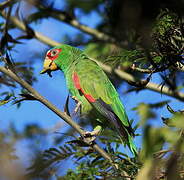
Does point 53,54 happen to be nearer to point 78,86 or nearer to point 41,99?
point 78,86

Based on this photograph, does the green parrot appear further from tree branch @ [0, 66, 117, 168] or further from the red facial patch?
tree branch @ [0, 66, 117, 168]

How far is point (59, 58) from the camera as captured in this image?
3.53 m

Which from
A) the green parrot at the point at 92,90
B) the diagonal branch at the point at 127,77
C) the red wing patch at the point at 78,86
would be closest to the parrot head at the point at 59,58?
the green parrot at the point at 92,90

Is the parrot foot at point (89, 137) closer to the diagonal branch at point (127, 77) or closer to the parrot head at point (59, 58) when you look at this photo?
the diagonal branch at point (127, 77)

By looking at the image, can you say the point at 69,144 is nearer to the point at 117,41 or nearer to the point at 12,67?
the point at 12,67

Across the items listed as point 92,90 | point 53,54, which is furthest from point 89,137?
point 53,54

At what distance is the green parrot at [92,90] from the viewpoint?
2.75m

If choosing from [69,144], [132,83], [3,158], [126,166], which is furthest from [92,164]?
[3,158]

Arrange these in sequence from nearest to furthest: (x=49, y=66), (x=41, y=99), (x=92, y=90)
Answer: (x=41, y=99), (x=92, y=90), (x=49, y=66)

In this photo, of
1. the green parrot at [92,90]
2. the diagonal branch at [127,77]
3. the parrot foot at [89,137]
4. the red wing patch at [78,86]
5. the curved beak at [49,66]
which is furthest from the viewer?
the curved beak at [49,66]

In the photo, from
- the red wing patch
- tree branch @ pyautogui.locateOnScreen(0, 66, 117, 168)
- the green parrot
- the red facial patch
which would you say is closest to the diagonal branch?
tree branch @ pyautogui.locateOnScreen(0, 66, 117, 168)

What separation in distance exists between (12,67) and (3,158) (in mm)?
583

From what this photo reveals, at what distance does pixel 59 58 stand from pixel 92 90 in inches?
27.6

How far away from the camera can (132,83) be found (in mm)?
1358
